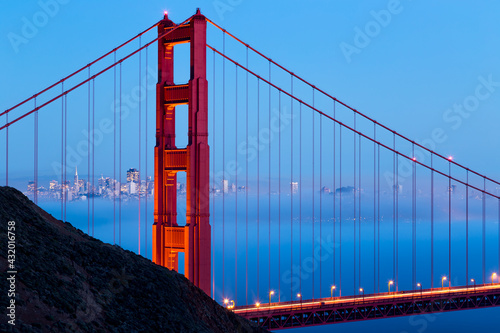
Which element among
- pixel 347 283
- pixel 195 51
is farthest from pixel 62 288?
pixel 347 283

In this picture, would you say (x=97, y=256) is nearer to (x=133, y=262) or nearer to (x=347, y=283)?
(x=133, y=262)

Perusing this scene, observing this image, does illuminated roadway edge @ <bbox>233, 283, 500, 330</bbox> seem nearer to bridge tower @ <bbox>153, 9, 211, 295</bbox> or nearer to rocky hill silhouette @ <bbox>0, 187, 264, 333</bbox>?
bridge tower @ <bbox>153, 9, 211, 295</bbox>

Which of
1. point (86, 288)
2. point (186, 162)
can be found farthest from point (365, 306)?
point (86, 288)

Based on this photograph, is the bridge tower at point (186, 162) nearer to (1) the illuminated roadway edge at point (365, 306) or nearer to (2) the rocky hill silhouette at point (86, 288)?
(1) the illuminated roadway edge at point (365, 306)

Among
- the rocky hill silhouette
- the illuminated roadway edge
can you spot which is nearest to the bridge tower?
the illuminated roadway edge

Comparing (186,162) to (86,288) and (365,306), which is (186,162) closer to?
(365,306)

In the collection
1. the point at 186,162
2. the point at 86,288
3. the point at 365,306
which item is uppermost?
the point at 186,162
